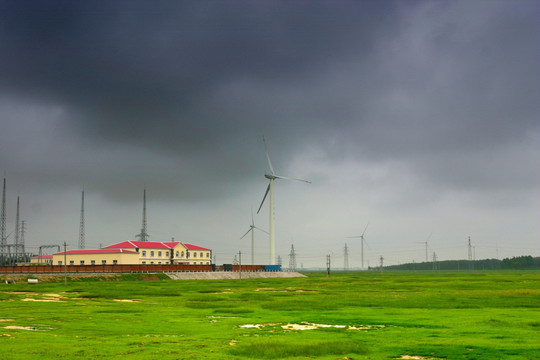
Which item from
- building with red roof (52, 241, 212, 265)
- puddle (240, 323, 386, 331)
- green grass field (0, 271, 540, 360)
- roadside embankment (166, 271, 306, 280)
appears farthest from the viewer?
building with red roof (52, 241, 212, 265)

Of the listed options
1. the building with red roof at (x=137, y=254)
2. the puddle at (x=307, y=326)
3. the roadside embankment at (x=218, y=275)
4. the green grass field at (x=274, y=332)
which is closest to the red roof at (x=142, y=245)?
the building with red roof at (x=137, y=254)

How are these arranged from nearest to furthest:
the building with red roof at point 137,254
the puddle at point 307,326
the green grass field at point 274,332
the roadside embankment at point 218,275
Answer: the green grass field at point 274,332 → the puddle at point 307,326 → the roadside embankment at point 218,275 → the building with red roof at point 137,254

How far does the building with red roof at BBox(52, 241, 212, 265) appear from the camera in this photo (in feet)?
452

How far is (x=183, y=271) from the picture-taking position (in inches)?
5443

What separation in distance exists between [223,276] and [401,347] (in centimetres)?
11778

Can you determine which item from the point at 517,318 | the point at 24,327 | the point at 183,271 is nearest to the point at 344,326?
the point at 517,318

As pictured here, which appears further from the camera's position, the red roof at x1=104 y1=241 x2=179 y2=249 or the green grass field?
the red roof at x1=104 y1=241 x2=179 y2=249

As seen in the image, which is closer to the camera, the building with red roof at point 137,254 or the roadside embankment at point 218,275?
the roadside embankment at point 218,275

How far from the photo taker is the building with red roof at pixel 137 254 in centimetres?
13788

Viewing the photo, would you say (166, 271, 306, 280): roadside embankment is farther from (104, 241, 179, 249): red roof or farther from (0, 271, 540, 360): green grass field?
(0, 271, 540, 360): green grass field

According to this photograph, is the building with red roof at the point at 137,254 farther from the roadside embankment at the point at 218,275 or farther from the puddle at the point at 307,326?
the puddle at the point at 307,326

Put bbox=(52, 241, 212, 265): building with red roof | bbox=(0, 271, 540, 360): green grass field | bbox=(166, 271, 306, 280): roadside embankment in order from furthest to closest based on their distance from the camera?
bbox=(52, 241, 212, 265): building with red roof < bbox=(166, 271, 306, 280): roadside embankment < bbox=(0, 271, 540, 360): green grass field

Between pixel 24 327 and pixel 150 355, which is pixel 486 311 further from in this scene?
pixel 24 327

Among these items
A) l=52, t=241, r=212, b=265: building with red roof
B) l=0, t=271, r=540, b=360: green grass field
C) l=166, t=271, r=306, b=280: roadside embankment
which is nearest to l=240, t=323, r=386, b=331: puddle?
l=0, t=271, r=540, b=360: green grass field
